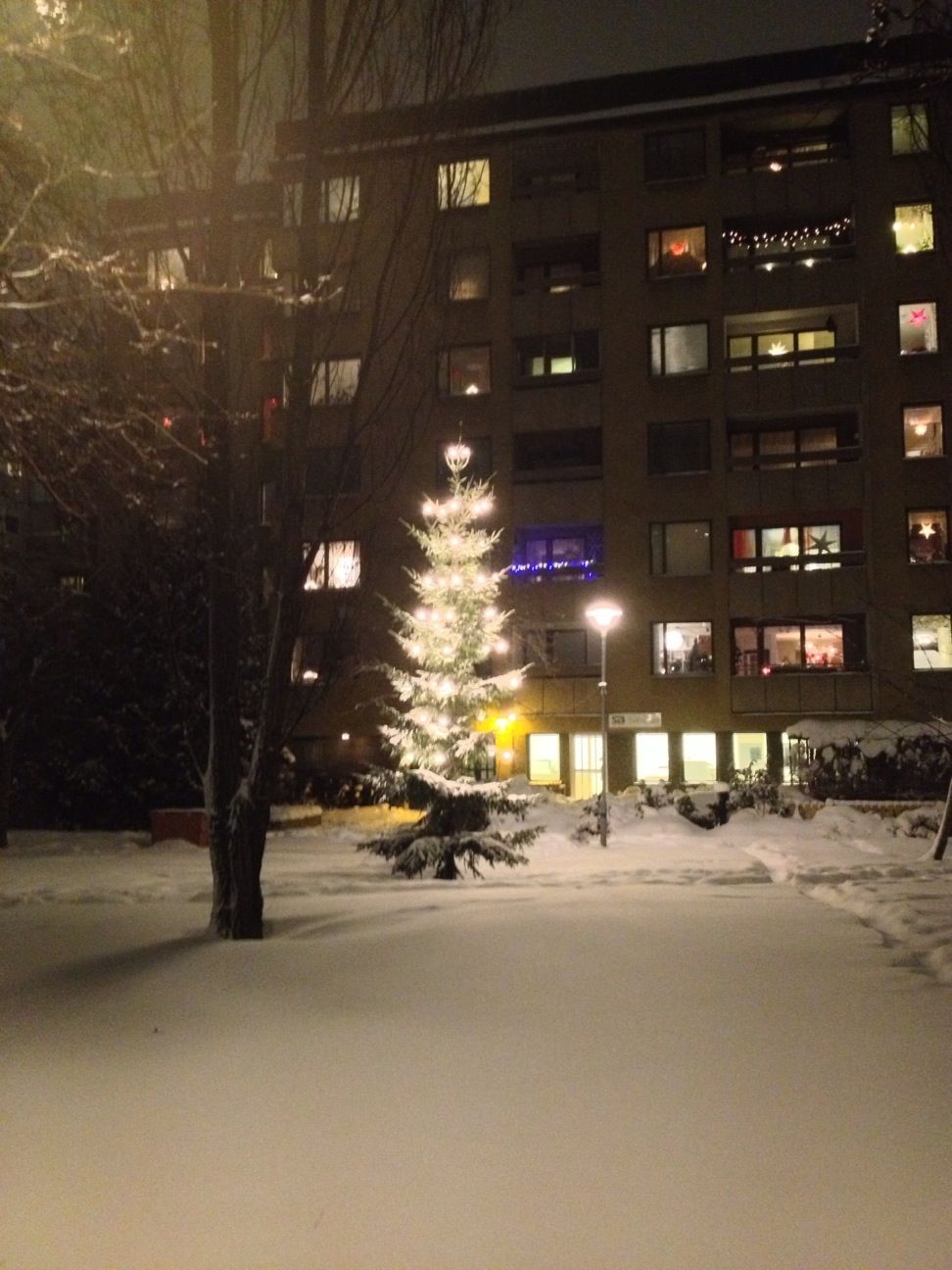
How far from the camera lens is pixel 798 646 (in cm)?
3359

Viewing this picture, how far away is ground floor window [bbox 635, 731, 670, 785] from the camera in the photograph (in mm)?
33594

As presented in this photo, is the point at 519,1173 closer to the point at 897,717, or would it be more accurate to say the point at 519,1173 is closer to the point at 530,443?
the point at 897,717

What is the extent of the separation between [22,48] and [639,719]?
2888 cm

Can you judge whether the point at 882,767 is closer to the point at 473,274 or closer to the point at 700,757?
the point at 700,757

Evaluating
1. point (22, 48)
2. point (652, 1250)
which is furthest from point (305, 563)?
point (652, 1250)

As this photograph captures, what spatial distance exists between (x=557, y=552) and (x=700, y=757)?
7.36 metres

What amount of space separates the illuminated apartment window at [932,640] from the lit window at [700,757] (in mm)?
5918

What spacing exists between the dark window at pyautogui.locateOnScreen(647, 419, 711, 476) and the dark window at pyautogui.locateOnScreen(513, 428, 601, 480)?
5.50 feet

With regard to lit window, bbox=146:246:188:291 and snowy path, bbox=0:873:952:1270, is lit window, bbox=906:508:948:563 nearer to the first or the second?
snowy path, bbox=0:873:952:1270

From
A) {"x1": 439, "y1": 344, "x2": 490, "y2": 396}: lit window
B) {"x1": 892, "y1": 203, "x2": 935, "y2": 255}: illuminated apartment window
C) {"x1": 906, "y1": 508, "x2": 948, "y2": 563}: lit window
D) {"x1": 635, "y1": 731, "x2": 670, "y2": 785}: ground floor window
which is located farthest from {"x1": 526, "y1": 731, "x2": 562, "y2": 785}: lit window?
{"x1": 892, "y1": 203, "x2": 935, "y2": 255}: illuminated apartment window

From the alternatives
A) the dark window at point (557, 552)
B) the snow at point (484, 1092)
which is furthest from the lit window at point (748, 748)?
the snow at point (484, 1092)

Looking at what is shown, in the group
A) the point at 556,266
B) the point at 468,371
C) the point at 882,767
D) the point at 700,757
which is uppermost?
the point at 556,266

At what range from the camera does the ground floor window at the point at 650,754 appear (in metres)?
33.6

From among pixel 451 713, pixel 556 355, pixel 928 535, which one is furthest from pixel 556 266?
pixel 451 713
